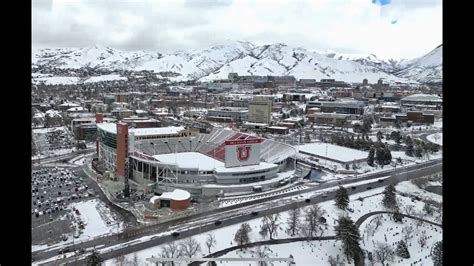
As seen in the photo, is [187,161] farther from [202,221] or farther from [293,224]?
[293,224]

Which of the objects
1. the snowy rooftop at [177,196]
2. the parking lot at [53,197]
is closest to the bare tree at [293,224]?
the snowy rooftop at [177,196]

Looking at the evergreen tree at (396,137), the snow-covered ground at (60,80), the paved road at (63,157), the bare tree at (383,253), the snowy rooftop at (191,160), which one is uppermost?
the snow-covered ground at (60,80)

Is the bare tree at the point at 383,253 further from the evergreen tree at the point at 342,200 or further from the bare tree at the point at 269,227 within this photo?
the evergreen tree at the point at 342,200

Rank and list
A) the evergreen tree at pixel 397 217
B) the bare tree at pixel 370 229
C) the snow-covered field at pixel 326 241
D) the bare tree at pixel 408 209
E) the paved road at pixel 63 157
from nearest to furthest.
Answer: the snow-covered field at pixel 326 241 → the bare tree at pixel 370 229 → the evergreen tree at pixel 397 217 → the bare tree at pixel 408 209 → the paved road at pixel 63 157

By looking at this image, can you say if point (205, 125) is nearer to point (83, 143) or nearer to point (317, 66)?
point (83, 143)

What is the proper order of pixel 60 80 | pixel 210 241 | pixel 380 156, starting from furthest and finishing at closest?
pixel 60 80 → pixel 380 156 → pixel 210 241

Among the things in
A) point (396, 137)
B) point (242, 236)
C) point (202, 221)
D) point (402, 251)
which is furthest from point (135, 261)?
point (396, 137)
